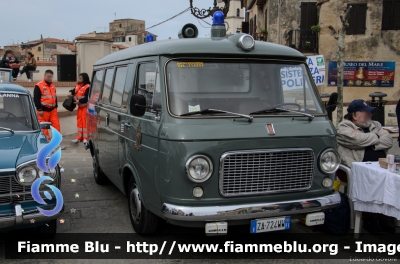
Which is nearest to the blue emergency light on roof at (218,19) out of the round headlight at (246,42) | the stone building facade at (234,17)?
the round headlight at (246,42)

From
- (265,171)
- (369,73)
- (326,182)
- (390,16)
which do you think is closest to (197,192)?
(265,171)

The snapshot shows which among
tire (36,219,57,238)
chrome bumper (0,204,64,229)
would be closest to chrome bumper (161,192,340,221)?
chrome bumper (0,204,64,229)

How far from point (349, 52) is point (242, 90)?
48.5 feet

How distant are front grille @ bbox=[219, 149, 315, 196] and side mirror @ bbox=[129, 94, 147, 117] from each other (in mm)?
1129

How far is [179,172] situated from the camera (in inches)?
160

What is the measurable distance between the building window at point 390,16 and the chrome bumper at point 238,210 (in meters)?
16.0

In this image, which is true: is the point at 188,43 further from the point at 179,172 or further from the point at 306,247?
the point at 306,247

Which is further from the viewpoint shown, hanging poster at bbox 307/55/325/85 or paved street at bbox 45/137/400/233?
hanging poster at bbox 307/55/325/85

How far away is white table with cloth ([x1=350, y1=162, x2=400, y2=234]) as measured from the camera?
4.64 m

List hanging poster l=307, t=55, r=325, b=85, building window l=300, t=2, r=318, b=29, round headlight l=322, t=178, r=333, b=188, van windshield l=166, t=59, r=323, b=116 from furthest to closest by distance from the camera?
1. building window l=300, t=2, r=318, b=29
2. hanging poster l=307, t=55, r=325, b=85
3. round headlight l=322, t=178, r=333, b=188
4. van windshield l=166, t=59, r=323, b=116

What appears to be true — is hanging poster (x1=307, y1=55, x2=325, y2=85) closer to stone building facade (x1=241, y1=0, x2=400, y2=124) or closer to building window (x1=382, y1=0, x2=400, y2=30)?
stone building facade (x1=241, y1=0, x2=400, y2=124)

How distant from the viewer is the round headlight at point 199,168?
4039mm

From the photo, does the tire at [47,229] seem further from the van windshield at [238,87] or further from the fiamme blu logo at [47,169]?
the van windshield at [238,87]

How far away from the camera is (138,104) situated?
4566 mm
